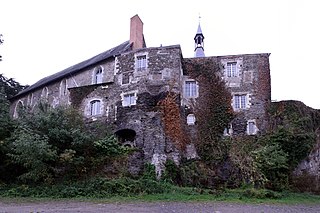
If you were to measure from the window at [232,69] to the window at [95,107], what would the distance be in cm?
965

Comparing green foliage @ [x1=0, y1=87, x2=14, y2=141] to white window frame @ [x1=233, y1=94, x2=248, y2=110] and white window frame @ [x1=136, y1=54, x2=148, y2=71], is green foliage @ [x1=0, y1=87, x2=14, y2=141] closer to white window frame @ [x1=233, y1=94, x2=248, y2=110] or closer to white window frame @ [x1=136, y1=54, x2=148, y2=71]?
white window frame @ [x1=136, y1=54, x2=148, y2=71]

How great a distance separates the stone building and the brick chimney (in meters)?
1.10

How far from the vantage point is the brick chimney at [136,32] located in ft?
108

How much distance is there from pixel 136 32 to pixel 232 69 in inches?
344

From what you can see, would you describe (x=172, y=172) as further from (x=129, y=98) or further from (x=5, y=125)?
(x=5, y=125)

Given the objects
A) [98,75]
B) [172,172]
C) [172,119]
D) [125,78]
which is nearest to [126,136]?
[172,119]

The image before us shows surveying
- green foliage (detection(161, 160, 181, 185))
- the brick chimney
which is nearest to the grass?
green foliage (detection(161, 160, 181, 185))

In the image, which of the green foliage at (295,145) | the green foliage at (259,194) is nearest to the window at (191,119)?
the green foliage at (295,145)

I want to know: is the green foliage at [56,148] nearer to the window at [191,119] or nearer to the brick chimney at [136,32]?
the window at [191,119]

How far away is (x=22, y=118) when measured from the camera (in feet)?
74.5

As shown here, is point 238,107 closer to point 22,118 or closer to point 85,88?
point 85,88

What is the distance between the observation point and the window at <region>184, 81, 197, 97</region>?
28.8 m

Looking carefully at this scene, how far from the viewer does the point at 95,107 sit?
97.2 ft

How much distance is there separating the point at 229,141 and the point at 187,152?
9.32 ft
